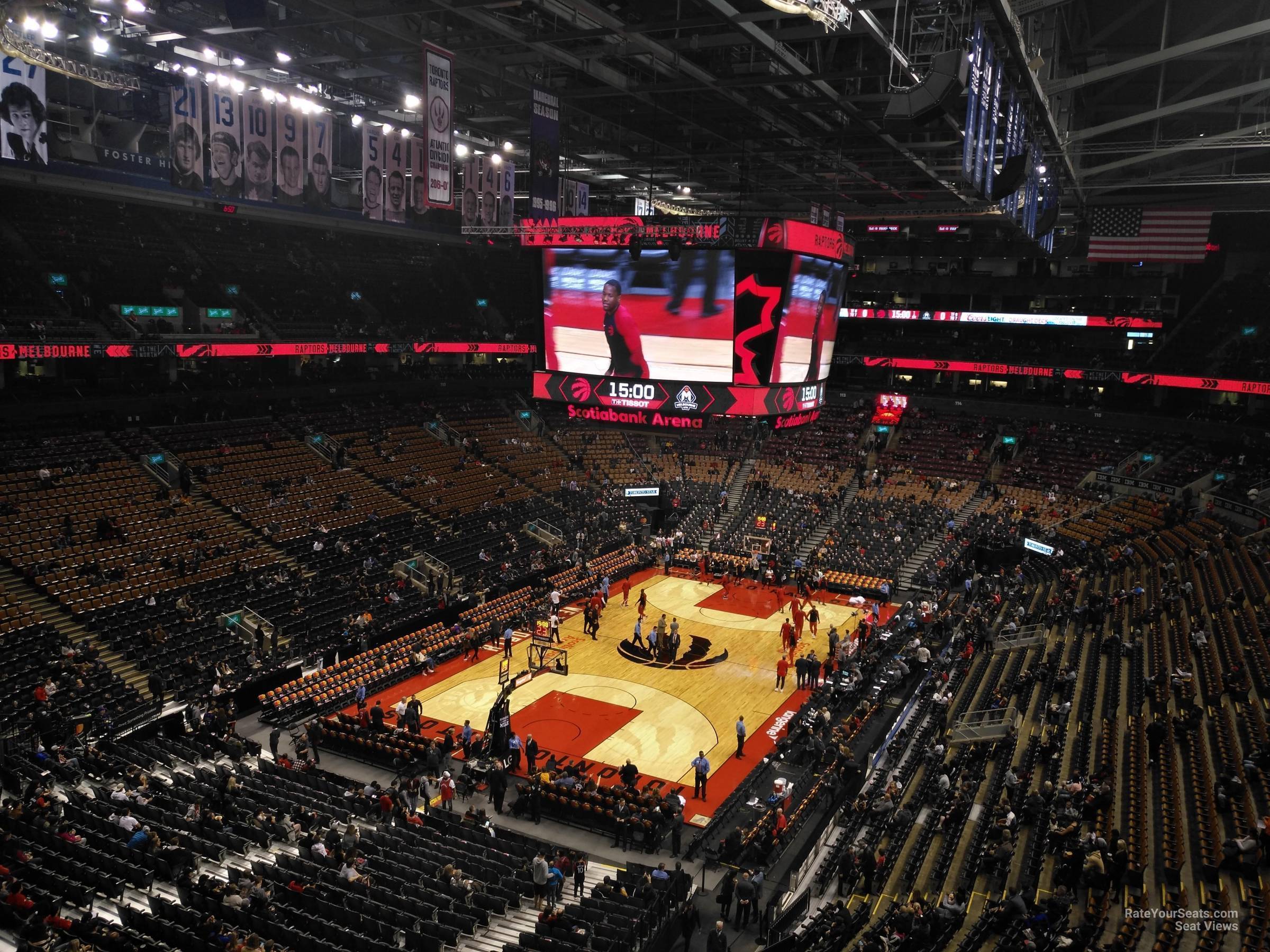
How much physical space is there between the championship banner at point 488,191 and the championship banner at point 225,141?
6.50m

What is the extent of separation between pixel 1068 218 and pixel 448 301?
29435 millimetres

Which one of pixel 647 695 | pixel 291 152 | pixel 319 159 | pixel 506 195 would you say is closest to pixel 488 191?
pixel 506 195

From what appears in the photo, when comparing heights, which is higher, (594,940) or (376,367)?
(376,367)

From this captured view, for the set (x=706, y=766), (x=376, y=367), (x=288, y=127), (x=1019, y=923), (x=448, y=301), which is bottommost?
(x=706, y=766)

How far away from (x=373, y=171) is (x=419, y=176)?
76.7 inches

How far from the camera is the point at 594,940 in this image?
41.0 ft

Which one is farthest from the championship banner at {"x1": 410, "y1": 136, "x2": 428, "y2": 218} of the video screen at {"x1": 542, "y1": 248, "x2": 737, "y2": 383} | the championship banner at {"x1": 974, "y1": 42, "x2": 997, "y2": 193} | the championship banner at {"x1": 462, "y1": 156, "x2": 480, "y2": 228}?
the championship banner at {"x1": 974, "y1": 42, "x2": 997, "y2": 193}

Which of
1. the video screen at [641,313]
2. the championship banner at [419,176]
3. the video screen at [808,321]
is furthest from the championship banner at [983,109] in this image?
the championship banner at [419,176]

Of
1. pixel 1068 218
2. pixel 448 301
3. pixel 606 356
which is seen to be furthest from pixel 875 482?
pixel 606 356

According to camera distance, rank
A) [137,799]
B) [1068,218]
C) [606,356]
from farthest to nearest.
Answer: [1068,218] → [606,356] → [137,799]

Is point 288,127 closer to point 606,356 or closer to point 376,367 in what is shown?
point 606,356

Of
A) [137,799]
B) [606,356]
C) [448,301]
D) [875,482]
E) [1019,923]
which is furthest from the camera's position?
[448,301]

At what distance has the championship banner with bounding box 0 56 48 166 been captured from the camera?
Result: 18.5 metres

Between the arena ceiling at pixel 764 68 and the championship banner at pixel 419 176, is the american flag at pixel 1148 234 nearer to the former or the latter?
the arena ceiling at pixel 764 68
